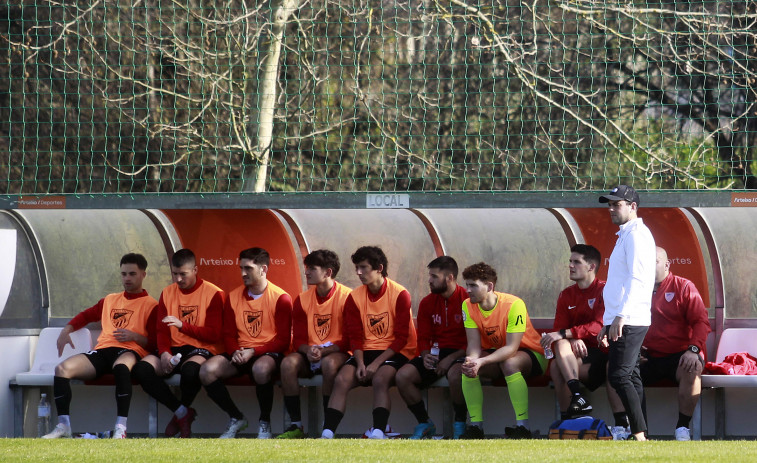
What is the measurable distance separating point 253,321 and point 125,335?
38.6 inches

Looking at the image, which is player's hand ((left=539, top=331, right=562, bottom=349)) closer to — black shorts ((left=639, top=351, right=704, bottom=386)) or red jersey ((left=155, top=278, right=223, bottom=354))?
black shorts ((left=639, top=351, right=704, bottom=386))

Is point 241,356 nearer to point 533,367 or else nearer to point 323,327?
point 323,327

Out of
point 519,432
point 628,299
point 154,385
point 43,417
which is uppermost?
point 628,299

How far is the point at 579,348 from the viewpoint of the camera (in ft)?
24.2

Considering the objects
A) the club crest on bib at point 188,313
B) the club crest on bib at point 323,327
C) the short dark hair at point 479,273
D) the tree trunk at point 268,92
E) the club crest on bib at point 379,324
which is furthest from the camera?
the tree trunk at point 268,92

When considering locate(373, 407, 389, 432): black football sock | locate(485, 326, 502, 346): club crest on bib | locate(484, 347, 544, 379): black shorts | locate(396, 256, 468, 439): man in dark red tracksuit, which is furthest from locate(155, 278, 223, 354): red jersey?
locate(484, 347, 544, 379): black shorts

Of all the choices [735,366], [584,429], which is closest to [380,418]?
[584,429]

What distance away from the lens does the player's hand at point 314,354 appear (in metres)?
7.84

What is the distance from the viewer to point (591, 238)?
28.1ft

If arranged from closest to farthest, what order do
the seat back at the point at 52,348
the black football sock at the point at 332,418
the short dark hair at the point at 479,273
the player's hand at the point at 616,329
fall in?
the player's hand at the point at 616,329 → the black football sock at the point at 332,418 → the short dark hair at the point at 479,273 → the seat back at the point at 52,348

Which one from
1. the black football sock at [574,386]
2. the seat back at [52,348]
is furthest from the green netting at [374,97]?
the black football sock at [574,386]

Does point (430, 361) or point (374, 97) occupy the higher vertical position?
point (374, 97)

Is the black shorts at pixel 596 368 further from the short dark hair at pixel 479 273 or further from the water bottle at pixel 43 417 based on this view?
the water bottle at pixel 43 417

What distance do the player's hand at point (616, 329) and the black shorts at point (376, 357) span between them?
6.34 feet
